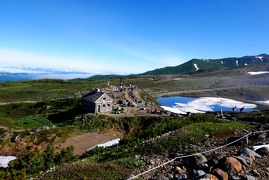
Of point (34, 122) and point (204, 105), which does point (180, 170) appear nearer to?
point (34, 122)

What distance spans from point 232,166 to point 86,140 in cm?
4776

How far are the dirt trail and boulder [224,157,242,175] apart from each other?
140 ft

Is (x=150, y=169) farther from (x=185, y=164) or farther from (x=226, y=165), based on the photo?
(x=226, y=165)

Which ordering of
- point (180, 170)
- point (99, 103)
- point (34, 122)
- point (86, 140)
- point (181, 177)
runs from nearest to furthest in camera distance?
1. point (181, 177)
2. point (180, 170)
3. point (86, 140)
4. point (99, 103)
5. point (34, 122)

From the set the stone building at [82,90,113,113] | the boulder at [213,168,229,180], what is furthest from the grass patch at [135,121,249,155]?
the stone building at [82,90,113,113]

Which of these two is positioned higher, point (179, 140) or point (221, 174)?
point (221, 174)

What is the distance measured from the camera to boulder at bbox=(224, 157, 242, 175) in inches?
864

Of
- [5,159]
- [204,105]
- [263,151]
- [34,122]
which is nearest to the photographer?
[263,151]

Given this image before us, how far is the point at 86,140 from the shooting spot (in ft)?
220

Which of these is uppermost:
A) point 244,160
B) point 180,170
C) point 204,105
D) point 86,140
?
point 244,160

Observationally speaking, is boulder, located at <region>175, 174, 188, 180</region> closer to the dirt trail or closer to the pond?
the dirt trail

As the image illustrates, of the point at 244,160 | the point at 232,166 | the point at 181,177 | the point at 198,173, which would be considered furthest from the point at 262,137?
the point at 181,177

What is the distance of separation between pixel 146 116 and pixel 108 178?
51.8 m

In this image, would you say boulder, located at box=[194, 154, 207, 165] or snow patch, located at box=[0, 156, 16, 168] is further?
snow patch, located at box=[0, 156, 16, 168]
